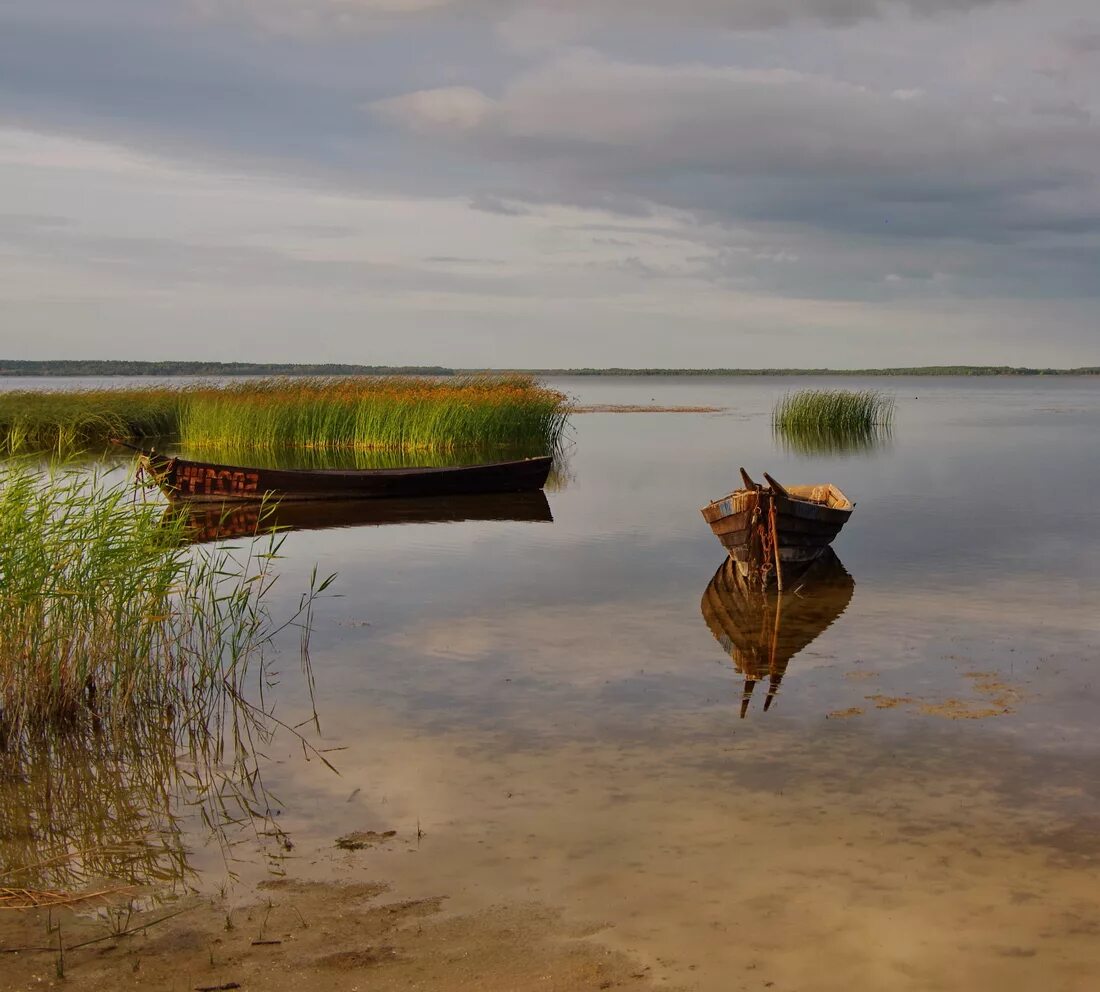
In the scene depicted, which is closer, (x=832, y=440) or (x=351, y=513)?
(x=351, y=513)

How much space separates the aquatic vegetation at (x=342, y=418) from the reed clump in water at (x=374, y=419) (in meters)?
0.03

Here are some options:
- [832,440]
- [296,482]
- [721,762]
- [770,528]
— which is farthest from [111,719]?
[832,440]

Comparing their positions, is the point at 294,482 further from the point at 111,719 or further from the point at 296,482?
the point at 111,719

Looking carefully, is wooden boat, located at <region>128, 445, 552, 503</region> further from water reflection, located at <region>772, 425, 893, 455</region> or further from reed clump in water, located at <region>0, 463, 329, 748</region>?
water reflection, located at <region>772, 425, 893, 455</region>

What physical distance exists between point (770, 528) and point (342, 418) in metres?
20.9

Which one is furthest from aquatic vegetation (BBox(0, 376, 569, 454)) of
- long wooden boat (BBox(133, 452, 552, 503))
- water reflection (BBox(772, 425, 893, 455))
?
long wooden boat (BBox(133, 452, 552, 503))

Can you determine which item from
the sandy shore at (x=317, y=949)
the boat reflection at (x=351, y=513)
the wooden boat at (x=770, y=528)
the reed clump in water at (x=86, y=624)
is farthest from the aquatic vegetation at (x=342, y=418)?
the sandy shore at (x=317, y=949)

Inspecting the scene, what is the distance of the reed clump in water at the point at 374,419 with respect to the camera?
31953 millimetres

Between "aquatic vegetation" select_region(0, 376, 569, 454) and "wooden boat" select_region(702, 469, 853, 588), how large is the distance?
1853 centimetres

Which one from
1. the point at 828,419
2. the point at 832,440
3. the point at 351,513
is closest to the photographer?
the point at 351,513

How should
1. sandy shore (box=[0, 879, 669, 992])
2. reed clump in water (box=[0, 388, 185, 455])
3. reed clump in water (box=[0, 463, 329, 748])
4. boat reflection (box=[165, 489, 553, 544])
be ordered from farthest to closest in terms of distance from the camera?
reed clump in water (box=[0, 388, 185, 455])
boat reflection (box=[165, 489, 553, 544])
reed clump in water (box=[0, 463, 329, 748])
sandy shore (box=[0, 879, 669, 992])

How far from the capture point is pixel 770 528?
13.5 meters

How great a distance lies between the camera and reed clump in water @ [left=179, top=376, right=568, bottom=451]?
3195 centimetres

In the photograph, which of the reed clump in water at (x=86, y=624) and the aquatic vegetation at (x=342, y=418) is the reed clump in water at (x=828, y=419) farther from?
the reed clump in water at (x=86, y=624)
